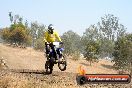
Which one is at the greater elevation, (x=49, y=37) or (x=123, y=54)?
(x=49, y=37)

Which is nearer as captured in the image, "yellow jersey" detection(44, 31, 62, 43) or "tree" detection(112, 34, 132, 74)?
"yellow jersey" detection(44, 31, 62, 43)

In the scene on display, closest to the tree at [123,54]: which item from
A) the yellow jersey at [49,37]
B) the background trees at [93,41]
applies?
the background trees at [93,41]

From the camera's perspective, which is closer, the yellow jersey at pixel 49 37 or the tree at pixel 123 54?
the yellow jersey at pixel 49 37

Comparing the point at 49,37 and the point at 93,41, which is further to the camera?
the point at 93,41

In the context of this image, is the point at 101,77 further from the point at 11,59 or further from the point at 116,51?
the point at 116,51

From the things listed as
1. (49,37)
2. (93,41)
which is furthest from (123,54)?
(49,37)

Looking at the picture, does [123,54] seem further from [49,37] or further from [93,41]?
[49,37]

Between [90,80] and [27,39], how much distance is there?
246 ft

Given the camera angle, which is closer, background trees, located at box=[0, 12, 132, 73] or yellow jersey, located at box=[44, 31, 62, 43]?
yellow jersey, located at box=[44, 31, 62, 43]

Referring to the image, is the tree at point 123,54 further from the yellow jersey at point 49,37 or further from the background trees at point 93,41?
the yellow jersey at point 49,37

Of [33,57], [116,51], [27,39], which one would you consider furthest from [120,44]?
[27,39]

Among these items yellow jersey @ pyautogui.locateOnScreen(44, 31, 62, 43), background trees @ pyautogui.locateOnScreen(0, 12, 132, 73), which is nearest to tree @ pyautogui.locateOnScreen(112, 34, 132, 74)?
background trees @ pyautogui.locateOnScreen(0, 12, 132, 73)

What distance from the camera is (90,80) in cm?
1139

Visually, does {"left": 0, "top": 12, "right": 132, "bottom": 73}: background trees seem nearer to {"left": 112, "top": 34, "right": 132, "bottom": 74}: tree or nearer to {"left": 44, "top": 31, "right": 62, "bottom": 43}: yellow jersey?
{"left": 112, "top": 34, "right": 132, "bottom": 74}: tree
